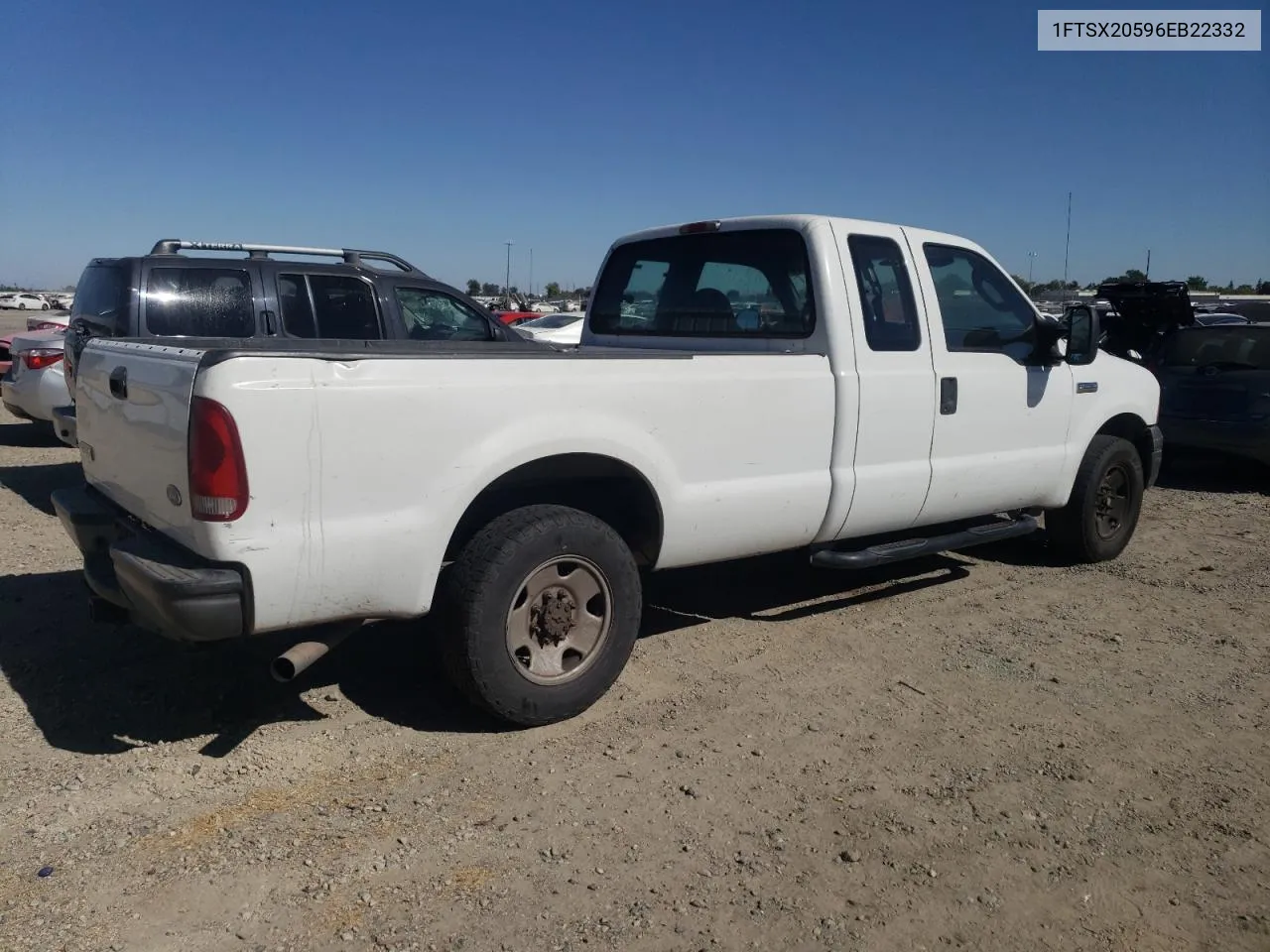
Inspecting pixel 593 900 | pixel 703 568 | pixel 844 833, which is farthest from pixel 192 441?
pixel 703 568

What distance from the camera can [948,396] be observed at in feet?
17.1

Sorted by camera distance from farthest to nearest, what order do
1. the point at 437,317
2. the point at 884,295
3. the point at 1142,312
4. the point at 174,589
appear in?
the point at 1142,312
the point at 437,317
the point at 884,295
the point at 174,589

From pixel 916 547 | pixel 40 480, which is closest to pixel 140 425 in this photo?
pixel 916 547

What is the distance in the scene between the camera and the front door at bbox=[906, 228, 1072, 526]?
5289 mm

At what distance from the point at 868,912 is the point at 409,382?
2.12 metres

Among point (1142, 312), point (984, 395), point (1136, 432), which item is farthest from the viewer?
point (1142, 312)

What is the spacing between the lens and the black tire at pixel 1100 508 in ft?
20.7

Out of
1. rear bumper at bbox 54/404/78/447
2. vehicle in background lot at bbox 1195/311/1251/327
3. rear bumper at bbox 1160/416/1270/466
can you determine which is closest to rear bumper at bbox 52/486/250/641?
rear bumper at bbox 54/404/78/447

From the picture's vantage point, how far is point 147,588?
3256 millimetres

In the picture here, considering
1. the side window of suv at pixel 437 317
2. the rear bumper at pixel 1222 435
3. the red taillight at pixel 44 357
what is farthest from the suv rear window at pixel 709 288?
the rear bumper at pixel 1222 435

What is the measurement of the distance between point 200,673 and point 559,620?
5.39 feet

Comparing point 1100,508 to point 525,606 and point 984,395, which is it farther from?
point 525,606

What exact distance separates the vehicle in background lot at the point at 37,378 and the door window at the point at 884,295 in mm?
7519

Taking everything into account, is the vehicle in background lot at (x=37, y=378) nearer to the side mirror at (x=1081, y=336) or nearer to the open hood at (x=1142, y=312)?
the side mirror at (x=1081, y=336)
